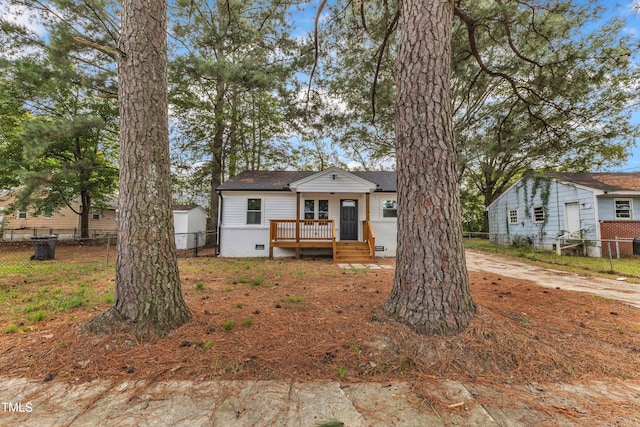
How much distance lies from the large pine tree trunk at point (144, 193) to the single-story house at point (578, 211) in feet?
39.8

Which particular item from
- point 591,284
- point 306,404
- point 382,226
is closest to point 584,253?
point 591,284

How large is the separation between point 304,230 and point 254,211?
2.43m

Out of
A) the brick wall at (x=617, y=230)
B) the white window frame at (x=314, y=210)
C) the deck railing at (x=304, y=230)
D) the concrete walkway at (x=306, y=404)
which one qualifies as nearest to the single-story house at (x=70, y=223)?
A: the deck railing at (x=304, y=230)

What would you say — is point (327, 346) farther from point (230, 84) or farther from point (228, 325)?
point (230, 84)

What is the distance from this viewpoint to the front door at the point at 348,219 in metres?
11.7

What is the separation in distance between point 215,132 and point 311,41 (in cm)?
994

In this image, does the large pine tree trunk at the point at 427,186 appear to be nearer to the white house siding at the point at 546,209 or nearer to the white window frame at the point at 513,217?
the white house siding at the point at 546,209

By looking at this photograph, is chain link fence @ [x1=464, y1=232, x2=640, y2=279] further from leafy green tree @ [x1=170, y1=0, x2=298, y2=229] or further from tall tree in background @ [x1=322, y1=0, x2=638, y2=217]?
leafy green tree @ [x1=170, y1=0, x2=298, y2=229]

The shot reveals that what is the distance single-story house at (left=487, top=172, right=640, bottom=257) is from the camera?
11.2 metres

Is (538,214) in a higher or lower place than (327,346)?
higher

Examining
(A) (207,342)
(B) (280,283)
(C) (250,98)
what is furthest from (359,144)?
(A) (207,342)

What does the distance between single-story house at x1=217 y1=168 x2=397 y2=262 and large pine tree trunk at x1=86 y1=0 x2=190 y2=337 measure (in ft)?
24.7

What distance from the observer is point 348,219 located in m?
11.8

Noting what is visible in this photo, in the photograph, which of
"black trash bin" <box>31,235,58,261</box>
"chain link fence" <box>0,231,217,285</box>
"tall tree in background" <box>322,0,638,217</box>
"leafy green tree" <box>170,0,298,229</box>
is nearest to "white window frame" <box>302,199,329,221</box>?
"tall tree in background" <box>322,0,638,217</box>
